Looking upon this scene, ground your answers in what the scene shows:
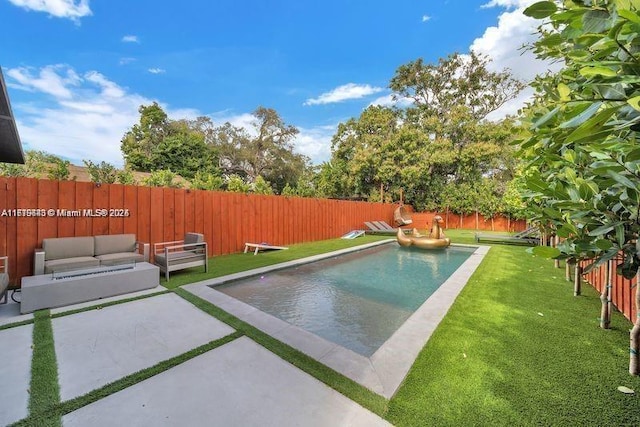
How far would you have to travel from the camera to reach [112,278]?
14.6 feet

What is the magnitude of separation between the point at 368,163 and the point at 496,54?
14.0 meters

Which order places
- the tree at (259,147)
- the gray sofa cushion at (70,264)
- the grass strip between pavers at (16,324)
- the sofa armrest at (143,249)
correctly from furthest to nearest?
the tree at (259,147)
the sofa armrest at (143,249)
the gray sofa cushion at (70,264)
the grass strip between pavers at (16,324)

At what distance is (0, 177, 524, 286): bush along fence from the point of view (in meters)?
5.18

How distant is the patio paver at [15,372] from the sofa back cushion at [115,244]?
111 inches

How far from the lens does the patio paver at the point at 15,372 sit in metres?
1.98

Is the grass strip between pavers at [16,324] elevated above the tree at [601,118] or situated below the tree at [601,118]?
below

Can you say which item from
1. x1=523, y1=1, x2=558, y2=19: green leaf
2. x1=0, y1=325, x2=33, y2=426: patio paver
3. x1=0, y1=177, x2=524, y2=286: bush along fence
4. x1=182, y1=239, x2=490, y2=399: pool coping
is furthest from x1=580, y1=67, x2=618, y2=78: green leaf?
x1=0, y1=177, x2=524, y2=286: bush along fence

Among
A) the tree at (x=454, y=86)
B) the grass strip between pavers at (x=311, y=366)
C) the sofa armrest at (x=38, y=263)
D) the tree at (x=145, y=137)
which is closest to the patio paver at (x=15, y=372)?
the grass strip between pavers at (x=311, y=366)

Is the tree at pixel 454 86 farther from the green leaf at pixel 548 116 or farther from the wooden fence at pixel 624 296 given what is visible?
the green leaf at pixel 548 116

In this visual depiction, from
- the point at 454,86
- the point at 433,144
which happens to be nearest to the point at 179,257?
the point at 433,144

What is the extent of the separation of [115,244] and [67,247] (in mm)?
801

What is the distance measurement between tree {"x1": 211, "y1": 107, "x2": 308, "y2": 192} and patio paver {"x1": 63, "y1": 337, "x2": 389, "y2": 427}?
30908 mm

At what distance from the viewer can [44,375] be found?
239 cm

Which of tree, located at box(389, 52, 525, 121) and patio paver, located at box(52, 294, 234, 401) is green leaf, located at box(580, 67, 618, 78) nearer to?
patio paver, located at box(52, 294, 234, 401)
